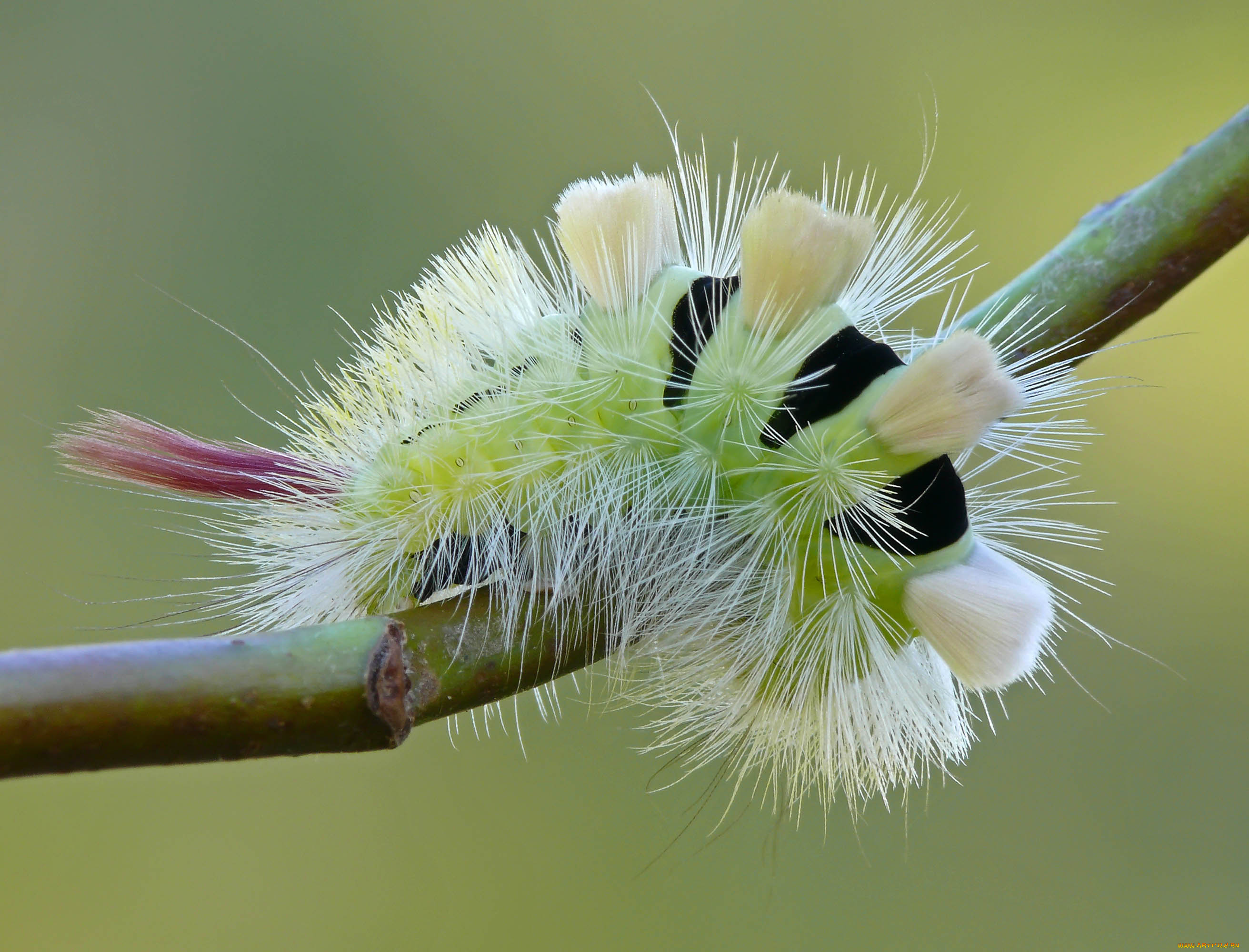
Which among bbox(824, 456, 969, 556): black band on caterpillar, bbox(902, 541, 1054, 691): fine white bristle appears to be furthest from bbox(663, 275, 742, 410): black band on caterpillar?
bbox(902, 541, 1054, 691): fine white bristle

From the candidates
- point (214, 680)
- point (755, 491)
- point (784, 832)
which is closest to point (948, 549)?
point (755, 491)

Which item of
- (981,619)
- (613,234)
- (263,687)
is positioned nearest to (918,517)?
(981,619)

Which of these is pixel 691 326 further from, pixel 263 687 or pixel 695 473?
pixel 263 687

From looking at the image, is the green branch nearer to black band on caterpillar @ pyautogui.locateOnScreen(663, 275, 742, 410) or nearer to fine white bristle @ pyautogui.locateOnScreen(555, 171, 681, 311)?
black band on caterpillar @ pyautogui.locateOnScreen(663, 275, 742, 410)

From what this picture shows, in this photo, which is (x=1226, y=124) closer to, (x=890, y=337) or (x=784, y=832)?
(x=890, y=337)

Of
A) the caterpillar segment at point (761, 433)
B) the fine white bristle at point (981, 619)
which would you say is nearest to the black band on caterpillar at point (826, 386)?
the caterpillar segment at point (761, 433)

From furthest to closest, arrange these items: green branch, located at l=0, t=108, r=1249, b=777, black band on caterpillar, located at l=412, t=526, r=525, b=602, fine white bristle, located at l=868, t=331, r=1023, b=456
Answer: black band on caterpillar, located at l=412, t=526, r=525, b=602 < fine white bristle, located at l=868, t=331, r=1023, b=456 < green branch, located at l=0, t=108, r=1249, b=777
